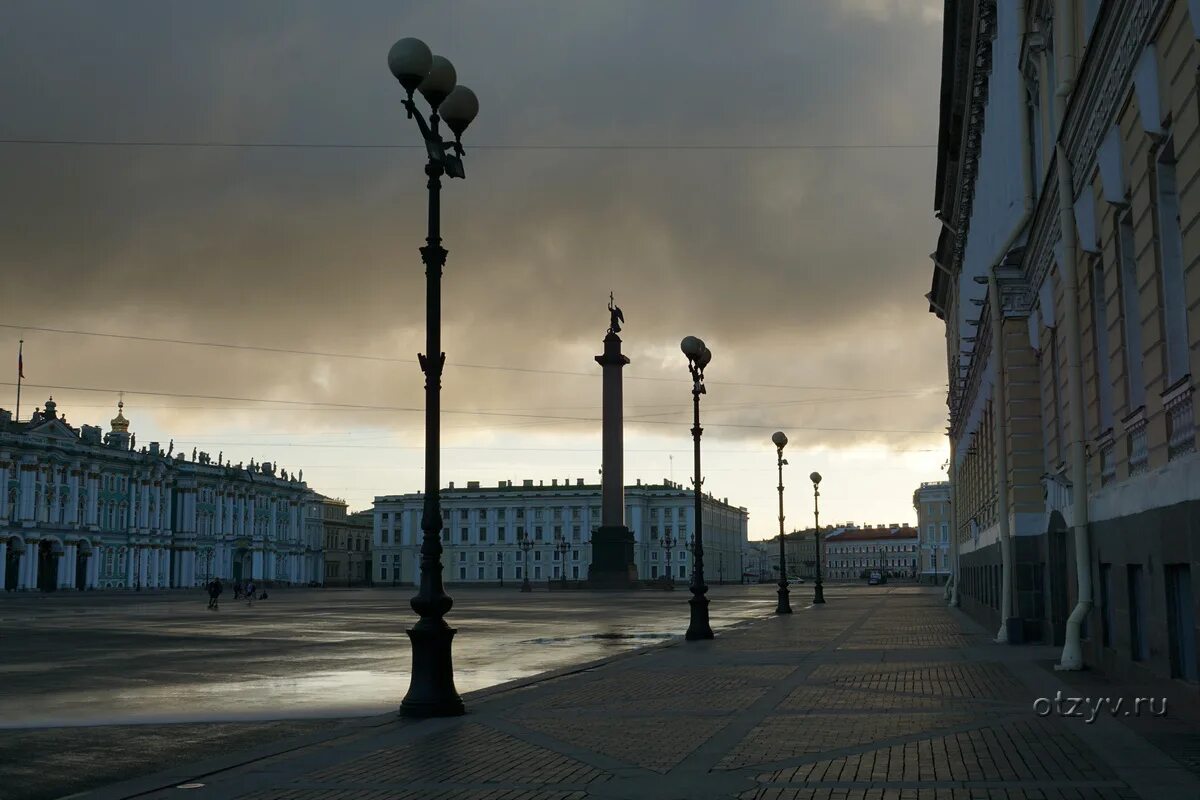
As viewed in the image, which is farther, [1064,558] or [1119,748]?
[1064,558]

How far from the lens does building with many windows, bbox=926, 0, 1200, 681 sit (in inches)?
477

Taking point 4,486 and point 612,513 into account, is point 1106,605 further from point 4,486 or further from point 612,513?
point 4,486

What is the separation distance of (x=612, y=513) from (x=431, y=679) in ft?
255

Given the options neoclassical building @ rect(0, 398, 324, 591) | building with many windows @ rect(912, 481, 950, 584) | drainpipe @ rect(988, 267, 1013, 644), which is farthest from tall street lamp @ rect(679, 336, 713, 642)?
building with many windows @ rect(912, 481, 950, 584)

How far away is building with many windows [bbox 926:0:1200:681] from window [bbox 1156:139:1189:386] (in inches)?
0.7

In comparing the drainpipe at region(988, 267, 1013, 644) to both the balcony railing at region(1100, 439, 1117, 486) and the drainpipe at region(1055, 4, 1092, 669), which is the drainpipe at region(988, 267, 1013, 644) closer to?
the drainpipe at region(1055, 4, 1092, 669)

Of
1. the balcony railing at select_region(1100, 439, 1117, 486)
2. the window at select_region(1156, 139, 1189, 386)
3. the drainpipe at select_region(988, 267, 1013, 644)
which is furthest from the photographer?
the drainpipe at select_region(988, 267, 1013, 644)

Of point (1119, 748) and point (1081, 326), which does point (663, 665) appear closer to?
point (1081, 326)

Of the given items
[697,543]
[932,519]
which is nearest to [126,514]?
[932,519]

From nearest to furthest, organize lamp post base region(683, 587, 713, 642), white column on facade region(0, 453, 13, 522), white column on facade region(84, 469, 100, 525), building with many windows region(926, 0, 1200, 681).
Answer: building with many windows region(926, 0, 1200, 681) → lamp post base region(683, 587, 713, 642) → white column on facade region(0, 453, 13, 522) → white column on facade region(84, 469, 100, 525)

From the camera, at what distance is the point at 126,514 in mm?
147250

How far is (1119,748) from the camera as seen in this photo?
10.8 metres

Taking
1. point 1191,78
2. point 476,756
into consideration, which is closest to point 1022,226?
point 1191,78

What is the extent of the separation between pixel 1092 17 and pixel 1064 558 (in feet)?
31.8
